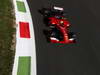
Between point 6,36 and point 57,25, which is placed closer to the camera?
point 6,36

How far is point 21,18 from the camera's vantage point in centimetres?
1362

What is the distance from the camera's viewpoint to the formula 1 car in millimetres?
13012

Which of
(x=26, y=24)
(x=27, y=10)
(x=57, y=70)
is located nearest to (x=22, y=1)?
(x=27, y=10)

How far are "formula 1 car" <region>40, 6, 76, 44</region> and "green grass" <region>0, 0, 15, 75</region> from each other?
217 centimetres

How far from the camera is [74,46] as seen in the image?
1329cm

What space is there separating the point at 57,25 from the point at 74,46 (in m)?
1.68

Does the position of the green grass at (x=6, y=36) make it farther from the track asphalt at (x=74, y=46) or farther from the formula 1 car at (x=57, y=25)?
the formula 1 car at (x=57, y=25)

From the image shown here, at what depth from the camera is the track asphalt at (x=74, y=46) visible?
39.5 feet

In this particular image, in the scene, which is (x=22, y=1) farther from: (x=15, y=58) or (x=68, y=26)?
(x=15, y=58)

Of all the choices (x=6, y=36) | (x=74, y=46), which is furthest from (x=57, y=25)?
(x=6, y=36)

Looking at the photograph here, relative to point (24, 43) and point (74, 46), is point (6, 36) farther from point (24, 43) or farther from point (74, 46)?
point (74, 46)

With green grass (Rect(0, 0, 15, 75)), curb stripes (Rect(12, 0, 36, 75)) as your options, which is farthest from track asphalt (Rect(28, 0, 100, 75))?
green grass (Rect(0, 0, 15, 75))

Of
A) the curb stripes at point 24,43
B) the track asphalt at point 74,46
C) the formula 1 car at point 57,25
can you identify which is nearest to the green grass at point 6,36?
the curb stripes at point 24,43

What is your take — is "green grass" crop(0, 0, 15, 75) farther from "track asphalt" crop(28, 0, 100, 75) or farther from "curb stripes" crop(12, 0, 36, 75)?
"track asphalt" crop(28, 0, 100, 75)
